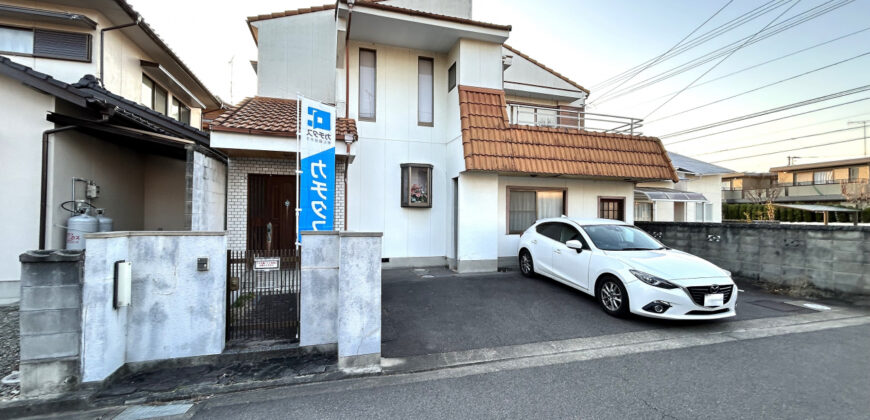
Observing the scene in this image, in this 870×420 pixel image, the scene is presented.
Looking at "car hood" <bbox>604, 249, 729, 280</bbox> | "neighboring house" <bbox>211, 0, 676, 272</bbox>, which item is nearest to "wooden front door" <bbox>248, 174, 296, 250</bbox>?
"neighboring house" <bbox>211, 0, 676, 272</bbox>

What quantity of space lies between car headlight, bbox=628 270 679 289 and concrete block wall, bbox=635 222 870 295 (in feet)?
15.2

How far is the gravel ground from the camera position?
2.97m

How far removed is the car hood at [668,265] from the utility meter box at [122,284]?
6206 millimetres

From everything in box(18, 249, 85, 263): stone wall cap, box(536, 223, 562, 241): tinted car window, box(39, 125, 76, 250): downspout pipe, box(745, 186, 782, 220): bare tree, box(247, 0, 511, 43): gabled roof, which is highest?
box(247, 0, 511, 43): gabled roof

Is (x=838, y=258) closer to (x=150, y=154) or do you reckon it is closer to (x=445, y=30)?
(x=445, y=30)

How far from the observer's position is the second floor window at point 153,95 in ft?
31.4

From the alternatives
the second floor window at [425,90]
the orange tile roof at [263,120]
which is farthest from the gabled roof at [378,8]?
the orange tile roof at [263,120]

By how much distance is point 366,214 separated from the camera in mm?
8273

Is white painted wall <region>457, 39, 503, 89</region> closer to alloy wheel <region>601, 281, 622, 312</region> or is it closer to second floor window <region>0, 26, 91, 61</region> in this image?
alloy wheel <region>601, 281, 622, 312</region>

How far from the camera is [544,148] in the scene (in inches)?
326

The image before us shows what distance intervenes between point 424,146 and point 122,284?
6721 mm

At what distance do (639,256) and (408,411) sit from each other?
4.35m

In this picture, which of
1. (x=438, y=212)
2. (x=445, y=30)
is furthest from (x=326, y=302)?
(x=445, y=30)

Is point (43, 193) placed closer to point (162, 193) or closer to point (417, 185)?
point (162, 193)
